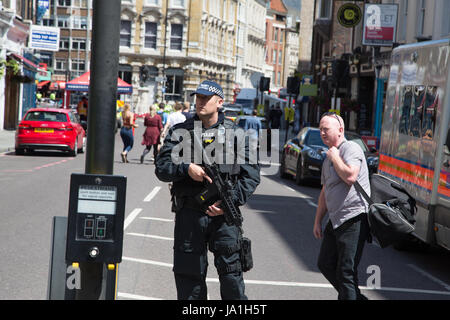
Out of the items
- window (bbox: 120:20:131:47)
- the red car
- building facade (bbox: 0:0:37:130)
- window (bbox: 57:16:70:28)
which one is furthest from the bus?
window (bbox: 57:16:70:28)

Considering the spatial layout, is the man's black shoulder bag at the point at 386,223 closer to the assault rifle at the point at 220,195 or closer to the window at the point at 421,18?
the assault rifle at the point at 220,195

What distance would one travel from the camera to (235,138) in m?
5.72

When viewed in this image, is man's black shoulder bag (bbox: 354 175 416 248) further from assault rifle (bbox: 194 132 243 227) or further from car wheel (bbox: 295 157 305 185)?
car wheel (bbox: 295 157 305 185)

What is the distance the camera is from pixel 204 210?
560 cm

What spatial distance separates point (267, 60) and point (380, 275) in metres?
128

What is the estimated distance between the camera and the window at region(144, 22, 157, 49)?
90.0 m

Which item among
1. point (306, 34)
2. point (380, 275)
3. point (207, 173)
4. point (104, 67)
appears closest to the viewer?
point (104, 67)

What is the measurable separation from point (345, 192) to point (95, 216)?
239cm

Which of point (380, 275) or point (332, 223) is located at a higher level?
point (332, 223)
